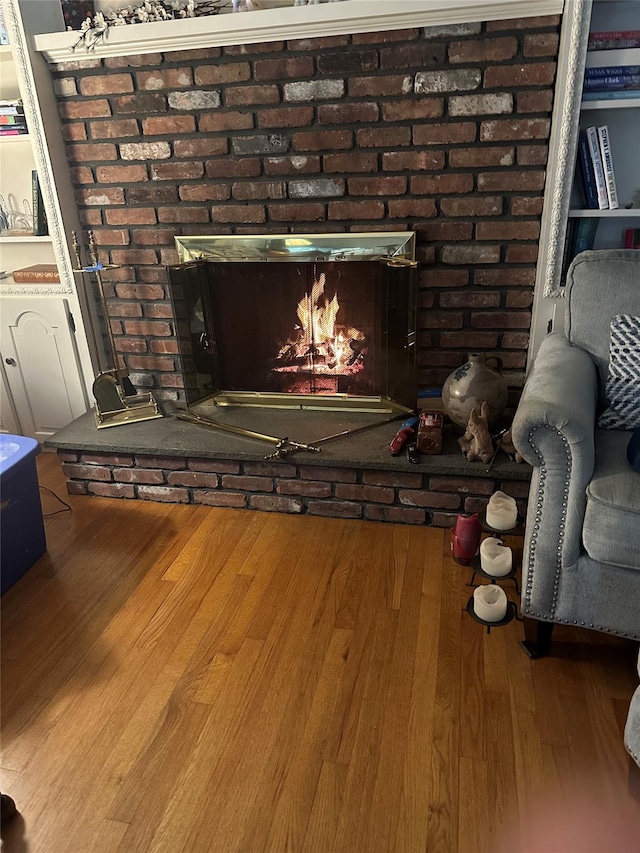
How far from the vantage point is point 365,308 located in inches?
96.1

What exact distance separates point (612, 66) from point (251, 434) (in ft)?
5.53

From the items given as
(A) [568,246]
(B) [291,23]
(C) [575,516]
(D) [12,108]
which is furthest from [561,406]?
(D) [12,108]

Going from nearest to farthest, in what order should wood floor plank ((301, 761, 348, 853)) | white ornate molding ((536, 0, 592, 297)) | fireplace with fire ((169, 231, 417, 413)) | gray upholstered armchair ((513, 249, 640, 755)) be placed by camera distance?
wood floor plank ((301, 761, 348, 853))
gray upholstered armchair ((513, 249, 640, 755))
white ornate molding ((536, 0, 592, 297))
fireplace with fire ((169, 231, 417, 413))

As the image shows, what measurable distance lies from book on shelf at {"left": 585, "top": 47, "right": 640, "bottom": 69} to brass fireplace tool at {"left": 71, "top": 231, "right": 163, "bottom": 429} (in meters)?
1.82

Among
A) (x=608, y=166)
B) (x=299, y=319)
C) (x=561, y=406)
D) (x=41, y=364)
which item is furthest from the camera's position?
(x=41, y=364)

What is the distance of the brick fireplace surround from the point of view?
209 cm

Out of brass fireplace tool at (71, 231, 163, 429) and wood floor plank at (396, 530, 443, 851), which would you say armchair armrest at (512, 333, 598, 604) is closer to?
wood floor plank at (396, 530, 443, 851)

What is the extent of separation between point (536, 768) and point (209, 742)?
2.41ft

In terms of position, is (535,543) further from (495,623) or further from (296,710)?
(296,710)

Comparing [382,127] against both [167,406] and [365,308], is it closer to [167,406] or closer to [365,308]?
[365,308]

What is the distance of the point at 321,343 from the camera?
8.34 ft

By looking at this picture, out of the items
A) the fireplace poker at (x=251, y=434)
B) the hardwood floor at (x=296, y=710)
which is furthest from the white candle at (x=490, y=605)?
the fireplace poker at (x=251, y=434)

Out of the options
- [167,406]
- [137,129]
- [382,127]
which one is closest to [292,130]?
[382,127]

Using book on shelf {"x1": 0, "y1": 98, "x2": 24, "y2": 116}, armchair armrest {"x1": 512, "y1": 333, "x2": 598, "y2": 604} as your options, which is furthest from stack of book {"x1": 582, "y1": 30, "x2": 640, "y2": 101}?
book on shelf {"x1": 0, "y1": 98, "x2": 24, "y2": 116}
